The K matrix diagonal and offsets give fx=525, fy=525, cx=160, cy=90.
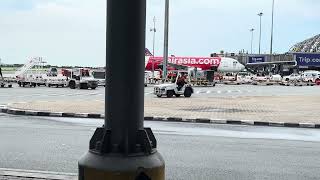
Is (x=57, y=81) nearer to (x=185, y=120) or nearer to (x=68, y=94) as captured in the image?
(x=68, y=94)

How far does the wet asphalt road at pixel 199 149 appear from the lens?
8.06 meters

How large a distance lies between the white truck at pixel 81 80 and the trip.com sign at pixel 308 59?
80.8 metres

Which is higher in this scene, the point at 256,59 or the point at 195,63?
the point at 256,59

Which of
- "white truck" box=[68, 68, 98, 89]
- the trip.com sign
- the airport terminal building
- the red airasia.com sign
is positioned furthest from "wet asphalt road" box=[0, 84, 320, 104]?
the trip.com sign

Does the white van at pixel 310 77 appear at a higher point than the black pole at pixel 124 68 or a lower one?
lower

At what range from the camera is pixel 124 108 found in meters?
3.04

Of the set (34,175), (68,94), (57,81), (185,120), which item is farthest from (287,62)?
(34,175)

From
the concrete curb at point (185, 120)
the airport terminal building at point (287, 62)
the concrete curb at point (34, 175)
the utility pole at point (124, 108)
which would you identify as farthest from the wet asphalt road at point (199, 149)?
the airport terminal building at point (287, 62)

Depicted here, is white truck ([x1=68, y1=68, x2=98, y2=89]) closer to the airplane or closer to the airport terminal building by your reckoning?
the airplane

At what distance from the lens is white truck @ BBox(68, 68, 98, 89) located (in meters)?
46.9

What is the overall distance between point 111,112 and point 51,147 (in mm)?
7545

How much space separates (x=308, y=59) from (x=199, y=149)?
382 ft

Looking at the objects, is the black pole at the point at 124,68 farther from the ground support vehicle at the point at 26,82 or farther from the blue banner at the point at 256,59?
the blue banner at the point at 256,59

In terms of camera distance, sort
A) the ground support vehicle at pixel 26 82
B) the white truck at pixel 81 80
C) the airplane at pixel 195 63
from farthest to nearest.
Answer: the airplane at pixel 195 63 → the ground support vehicle at pixel 26 82 → the white truck at pixel 81 80
